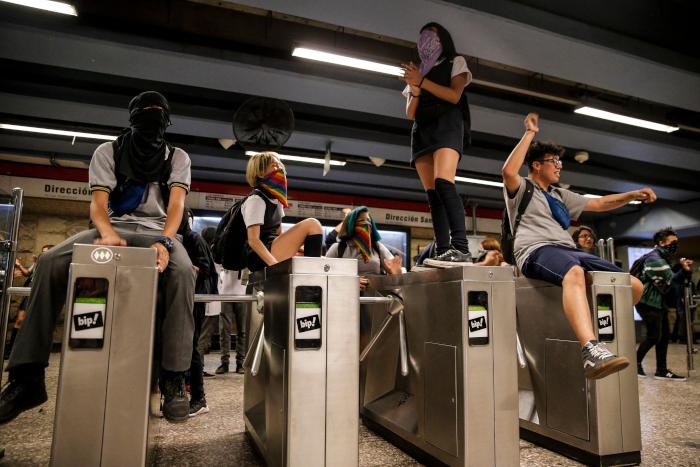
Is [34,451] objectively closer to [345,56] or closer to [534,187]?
[534,187]

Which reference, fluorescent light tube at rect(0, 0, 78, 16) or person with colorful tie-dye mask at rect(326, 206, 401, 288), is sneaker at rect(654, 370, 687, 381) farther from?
fluorescent light tube at rect(0, 0, 78, 16)

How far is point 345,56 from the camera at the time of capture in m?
4.11

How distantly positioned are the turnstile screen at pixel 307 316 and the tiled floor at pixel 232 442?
674 mm

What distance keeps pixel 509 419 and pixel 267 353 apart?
36.6 inches

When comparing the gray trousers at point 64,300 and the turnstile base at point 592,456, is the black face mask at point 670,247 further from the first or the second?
the gray trousers at point 64,300

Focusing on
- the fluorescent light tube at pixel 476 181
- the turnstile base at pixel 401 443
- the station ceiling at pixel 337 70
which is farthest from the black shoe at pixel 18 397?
the fluorescent light tube at pixel 476 181

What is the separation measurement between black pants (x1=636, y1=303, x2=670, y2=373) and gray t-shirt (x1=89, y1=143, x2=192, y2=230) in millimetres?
4127

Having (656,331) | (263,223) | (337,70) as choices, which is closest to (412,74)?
(263,223)

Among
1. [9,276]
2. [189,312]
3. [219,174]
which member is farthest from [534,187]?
[219,174]

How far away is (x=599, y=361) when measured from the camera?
164cm

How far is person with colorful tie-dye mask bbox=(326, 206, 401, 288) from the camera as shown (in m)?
3.11

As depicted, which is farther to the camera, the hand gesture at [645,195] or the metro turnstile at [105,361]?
the hand gesture at [645,195]

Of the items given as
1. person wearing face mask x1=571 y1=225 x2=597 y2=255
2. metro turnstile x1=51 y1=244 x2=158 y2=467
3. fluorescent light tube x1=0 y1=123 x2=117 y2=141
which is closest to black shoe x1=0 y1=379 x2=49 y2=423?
metro turnstile x1=51 y1=244 x2=158 y2=467

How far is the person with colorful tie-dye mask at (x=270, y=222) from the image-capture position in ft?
7.61
